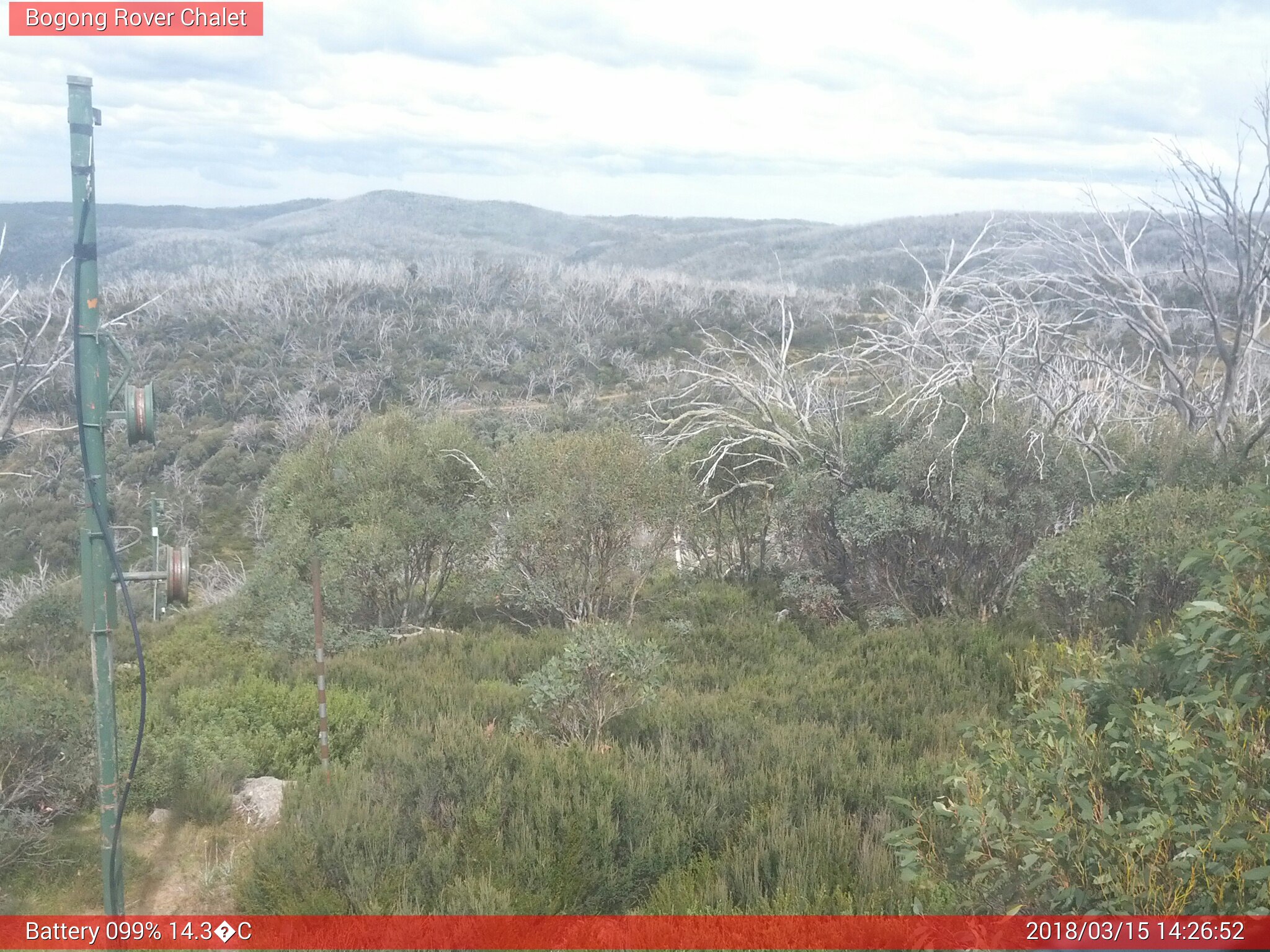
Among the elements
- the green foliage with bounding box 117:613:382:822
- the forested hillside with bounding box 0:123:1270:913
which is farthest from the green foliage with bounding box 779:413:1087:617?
the green foliage with bounding box 117:613:382:822

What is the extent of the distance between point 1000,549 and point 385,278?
60.1 m

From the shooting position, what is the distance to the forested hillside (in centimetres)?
339

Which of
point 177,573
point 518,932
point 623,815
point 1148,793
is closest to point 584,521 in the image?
point 623,815

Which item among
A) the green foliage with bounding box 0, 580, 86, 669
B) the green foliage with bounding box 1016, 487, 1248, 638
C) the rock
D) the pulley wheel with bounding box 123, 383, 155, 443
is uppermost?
the pulley wheel with bounding box 123, 383, 155, 443

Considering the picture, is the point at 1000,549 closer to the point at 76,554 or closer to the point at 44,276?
the point at 76,554

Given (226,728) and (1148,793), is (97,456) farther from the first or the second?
(1148,793)

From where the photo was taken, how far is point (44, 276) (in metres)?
49.5

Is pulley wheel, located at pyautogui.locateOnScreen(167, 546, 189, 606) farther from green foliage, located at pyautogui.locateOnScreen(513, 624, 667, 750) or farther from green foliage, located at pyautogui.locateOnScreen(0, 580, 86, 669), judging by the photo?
green foliage, located at pyautogui.locateOnScreen(0, 580, 86, 669)

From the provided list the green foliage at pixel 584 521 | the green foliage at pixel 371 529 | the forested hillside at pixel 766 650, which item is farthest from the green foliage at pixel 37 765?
the green foliage at pixel 584 521

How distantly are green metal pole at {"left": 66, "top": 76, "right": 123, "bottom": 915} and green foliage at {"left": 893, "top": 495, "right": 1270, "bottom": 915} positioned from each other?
132 inches

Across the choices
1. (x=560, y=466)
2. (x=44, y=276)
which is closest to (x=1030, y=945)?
(x=560, y=466)

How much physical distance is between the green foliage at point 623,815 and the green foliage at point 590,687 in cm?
22

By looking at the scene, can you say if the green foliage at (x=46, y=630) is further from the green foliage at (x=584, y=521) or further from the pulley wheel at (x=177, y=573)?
the pulley wheel at (x=177, y=573)

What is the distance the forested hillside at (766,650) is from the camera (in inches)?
133
